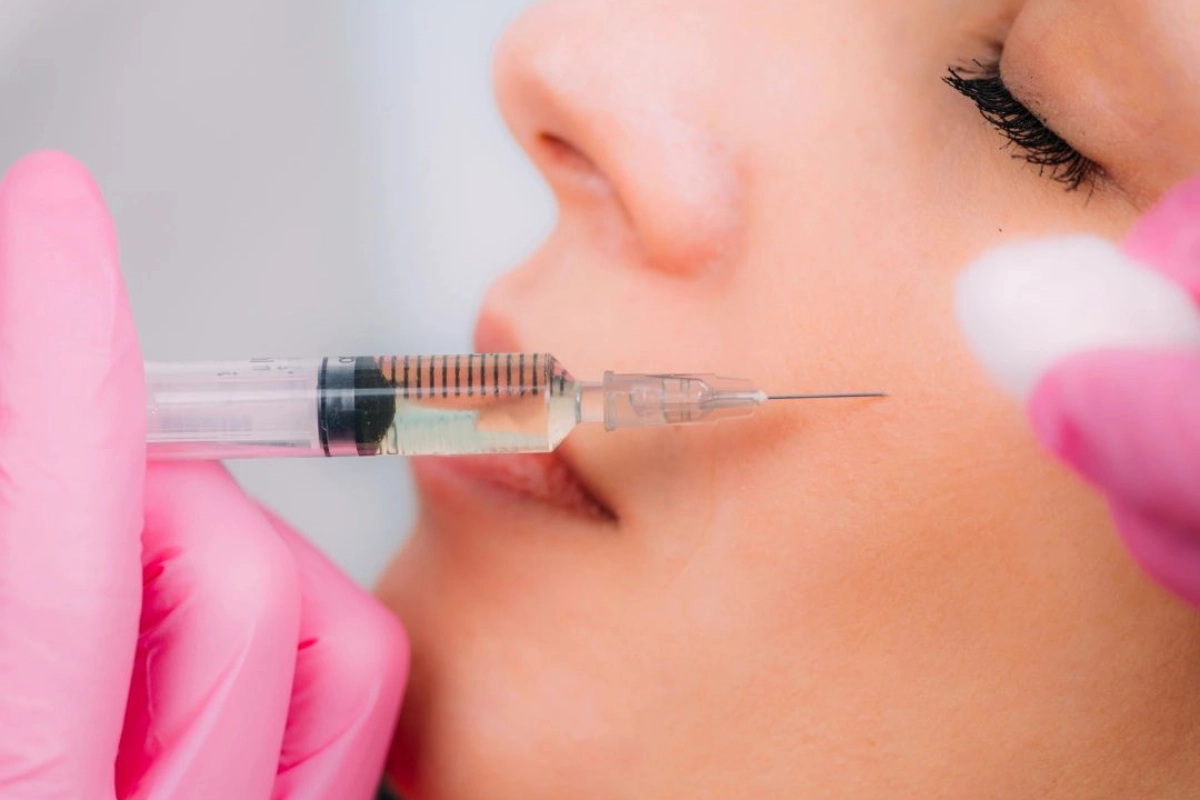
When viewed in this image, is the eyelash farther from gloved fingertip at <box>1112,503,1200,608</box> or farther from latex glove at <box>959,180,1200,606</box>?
gloved fingertip at <box>1112,503,1200,608</box>

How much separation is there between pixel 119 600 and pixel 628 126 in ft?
1.58

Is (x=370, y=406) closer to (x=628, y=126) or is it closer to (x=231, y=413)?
(x=231, y=413)

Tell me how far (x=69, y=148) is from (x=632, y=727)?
90cm

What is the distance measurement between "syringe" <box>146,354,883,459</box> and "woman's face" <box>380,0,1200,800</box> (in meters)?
0.06

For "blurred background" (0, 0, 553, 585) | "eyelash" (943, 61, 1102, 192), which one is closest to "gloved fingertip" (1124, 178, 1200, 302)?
"eyelash" (943, 61, 1102, 192)

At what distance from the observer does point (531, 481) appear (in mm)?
859

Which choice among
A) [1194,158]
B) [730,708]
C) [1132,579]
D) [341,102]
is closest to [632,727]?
[730,708]

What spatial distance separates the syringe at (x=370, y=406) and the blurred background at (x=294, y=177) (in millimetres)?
371

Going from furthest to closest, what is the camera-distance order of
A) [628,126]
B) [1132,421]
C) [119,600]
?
1. [628,126]
2. [119,600]
3. [1132,421]

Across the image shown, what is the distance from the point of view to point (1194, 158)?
2.13 feet

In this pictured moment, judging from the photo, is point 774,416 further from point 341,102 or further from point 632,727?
point 341,102

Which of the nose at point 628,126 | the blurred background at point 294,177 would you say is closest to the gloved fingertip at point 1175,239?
the nose at point 628,126

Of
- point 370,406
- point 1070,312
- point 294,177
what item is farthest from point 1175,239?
point 294,177

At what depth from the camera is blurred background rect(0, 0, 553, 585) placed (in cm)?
122
